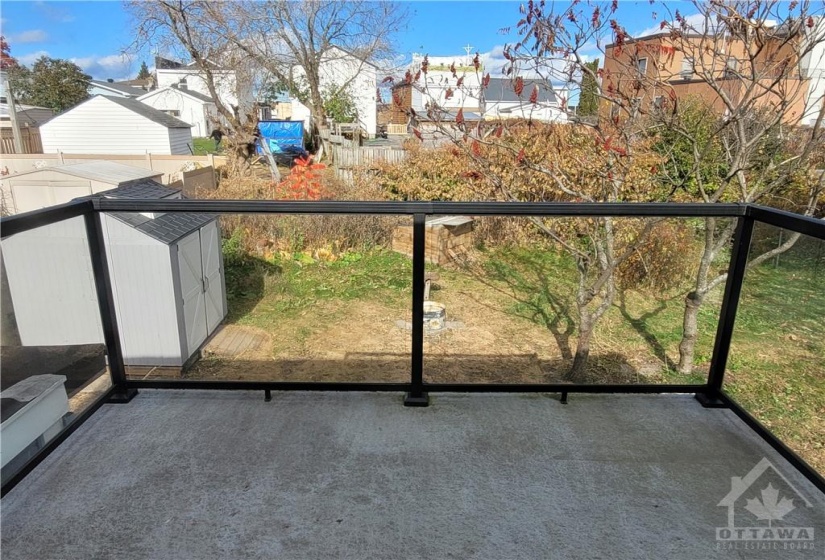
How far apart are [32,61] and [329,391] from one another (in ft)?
143

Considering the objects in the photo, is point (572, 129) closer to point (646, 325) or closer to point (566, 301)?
point (566, 301)

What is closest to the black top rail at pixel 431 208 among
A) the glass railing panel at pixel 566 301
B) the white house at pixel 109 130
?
the glass railing panel at pixel 566 301

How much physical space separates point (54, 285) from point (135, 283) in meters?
1.98

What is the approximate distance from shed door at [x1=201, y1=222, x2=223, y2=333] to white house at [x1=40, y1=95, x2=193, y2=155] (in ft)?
60.5

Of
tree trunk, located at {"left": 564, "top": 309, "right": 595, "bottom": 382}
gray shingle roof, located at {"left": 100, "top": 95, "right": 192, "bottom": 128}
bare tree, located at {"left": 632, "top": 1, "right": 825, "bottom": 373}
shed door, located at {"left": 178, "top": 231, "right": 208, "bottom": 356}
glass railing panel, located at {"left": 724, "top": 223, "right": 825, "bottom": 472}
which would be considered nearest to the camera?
bare tree, located at {"left": 632, "top": 1, "right": 825, "bottom": 373}

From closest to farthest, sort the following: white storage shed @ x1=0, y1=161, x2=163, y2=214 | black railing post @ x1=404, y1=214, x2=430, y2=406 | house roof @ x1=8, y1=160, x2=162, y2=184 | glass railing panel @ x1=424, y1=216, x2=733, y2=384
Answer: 1. black railing post @ x1=404, y1=214, x2=430, y2=406
2. glass railing panel @ x1=424, y1=216, x2=733, y2=384
3. white storage shed @ x1=0, y1=161, x2=163, y2=214
4. house roof @ x1=8, y1=160, x2=162, y2=184

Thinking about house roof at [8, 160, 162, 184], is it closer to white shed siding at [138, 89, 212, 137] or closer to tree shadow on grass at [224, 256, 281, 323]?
tree shadow on grass at [224, 256, 281, 323]

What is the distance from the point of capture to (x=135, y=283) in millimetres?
4602

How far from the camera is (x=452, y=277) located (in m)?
6.73

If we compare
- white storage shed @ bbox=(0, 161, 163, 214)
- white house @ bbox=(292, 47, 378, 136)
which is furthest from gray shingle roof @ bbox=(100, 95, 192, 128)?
white storage shed @ bbox=(0, 161, 163, 214)

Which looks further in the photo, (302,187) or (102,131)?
(102,131)

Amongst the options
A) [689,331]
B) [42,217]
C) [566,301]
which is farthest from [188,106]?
[42,217]

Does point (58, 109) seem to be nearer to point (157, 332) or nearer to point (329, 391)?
point (157, 332)

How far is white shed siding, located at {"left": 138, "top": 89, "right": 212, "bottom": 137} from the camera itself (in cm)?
3716
